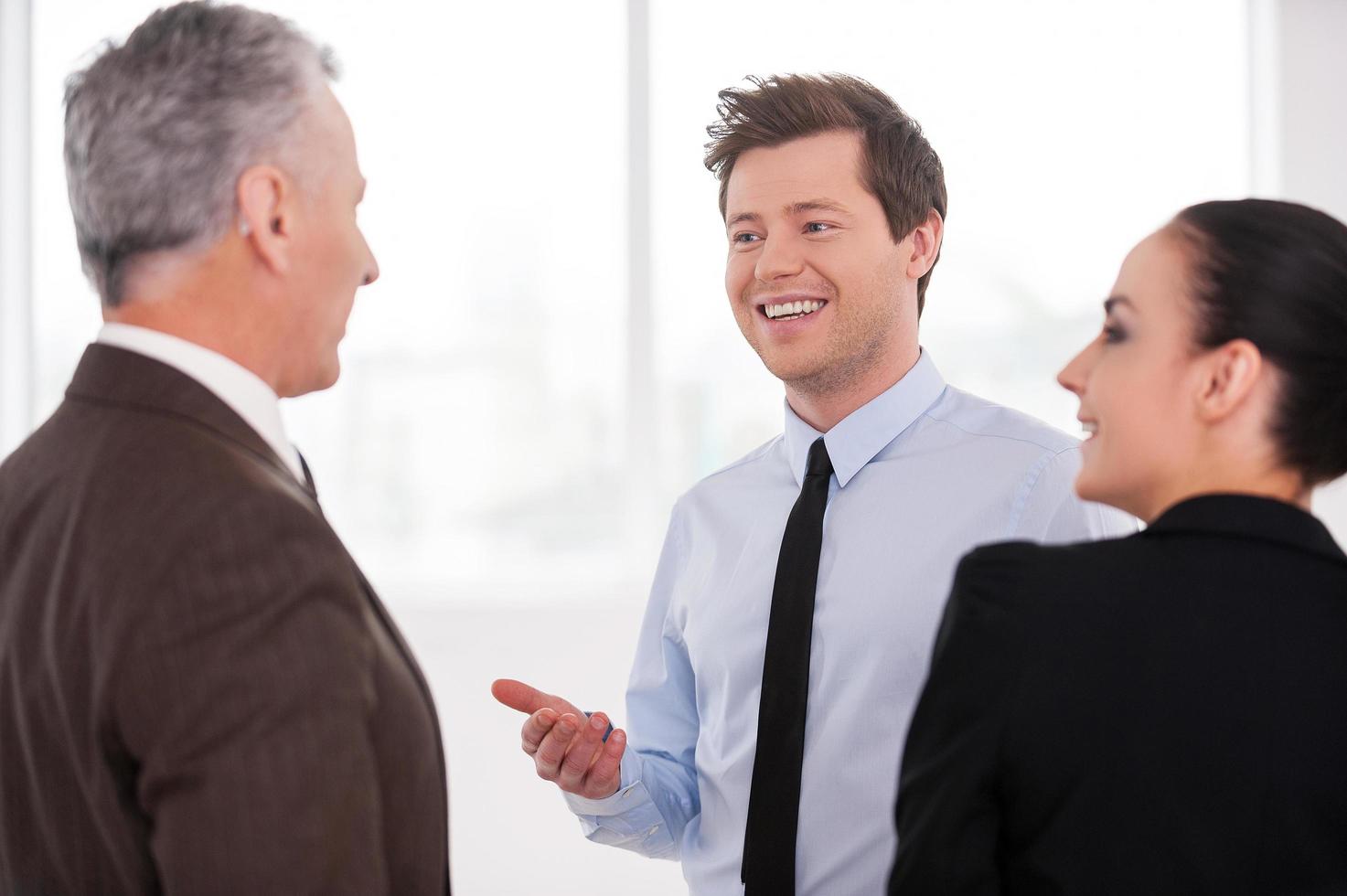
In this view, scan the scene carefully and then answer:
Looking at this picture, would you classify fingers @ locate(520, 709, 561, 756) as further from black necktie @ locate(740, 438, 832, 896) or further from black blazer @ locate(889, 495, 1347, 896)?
black blazer @ locate(889, 495, 1347, 896)

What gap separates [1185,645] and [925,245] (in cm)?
118

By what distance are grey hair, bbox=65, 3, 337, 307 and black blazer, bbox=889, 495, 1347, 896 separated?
0.71m

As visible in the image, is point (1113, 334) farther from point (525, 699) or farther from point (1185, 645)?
point (525, 699)

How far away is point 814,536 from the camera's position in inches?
66.7

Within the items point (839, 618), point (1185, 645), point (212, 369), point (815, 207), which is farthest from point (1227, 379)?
point (815, 207)

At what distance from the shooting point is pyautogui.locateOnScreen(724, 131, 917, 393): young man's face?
5.98 ft

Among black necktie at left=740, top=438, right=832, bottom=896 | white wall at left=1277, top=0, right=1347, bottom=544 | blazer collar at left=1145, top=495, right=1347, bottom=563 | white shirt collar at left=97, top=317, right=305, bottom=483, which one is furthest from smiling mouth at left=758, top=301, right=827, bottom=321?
white wall at left=1277, top=0, right=1347, bottom=544

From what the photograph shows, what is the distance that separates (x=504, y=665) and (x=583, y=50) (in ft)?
6.85

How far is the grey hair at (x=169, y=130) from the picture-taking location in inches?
35.5

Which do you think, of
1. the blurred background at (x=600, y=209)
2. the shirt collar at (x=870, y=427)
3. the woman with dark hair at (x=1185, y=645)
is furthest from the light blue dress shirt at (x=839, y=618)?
the blurred background at (x=600, y=209)

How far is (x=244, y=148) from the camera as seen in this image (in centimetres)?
93

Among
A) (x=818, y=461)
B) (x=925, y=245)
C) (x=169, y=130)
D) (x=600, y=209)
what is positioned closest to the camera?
(x=169, y=130)

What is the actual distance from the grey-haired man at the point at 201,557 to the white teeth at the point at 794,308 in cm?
96

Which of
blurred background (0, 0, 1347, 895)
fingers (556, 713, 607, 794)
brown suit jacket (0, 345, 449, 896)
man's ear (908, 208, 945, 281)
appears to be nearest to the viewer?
brown suit jacket (0, 345, 449, 896)
